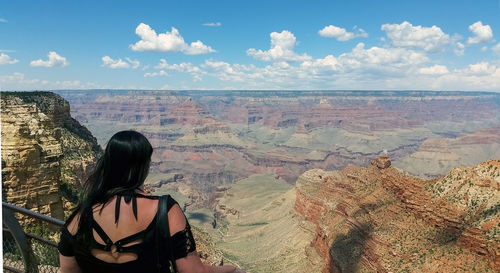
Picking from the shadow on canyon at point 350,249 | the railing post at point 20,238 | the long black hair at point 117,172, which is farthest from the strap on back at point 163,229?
the shadow on canyon at point 350,249

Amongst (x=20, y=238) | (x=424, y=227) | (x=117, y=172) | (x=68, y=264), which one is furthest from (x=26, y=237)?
(x=424, y=227)

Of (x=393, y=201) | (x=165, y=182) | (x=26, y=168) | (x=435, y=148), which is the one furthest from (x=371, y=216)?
(x=435, y=148)

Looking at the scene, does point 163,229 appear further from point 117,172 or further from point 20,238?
point 20,238

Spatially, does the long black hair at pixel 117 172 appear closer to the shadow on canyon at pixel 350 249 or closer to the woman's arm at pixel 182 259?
the woman's arm at pixel 182 259

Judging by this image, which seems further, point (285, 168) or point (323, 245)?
point (285, 168)

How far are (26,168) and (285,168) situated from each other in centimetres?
17265

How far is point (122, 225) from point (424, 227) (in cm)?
3094

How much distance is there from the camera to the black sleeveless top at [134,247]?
3.44 meters

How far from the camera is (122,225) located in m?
3.45

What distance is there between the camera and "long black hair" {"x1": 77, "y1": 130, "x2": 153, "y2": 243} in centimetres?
356

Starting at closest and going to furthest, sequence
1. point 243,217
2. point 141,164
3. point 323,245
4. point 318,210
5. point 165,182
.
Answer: point 141,164, point 323,245, point 318,210, point 243,217, point 165,182

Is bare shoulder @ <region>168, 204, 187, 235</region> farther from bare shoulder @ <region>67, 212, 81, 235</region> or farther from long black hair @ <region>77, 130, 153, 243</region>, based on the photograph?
bare shoulder @ <region>67, 212, 81, 235</region>

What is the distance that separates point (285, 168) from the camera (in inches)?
7416

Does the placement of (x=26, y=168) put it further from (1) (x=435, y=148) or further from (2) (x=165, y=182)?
(1) (x=435, y=148)
